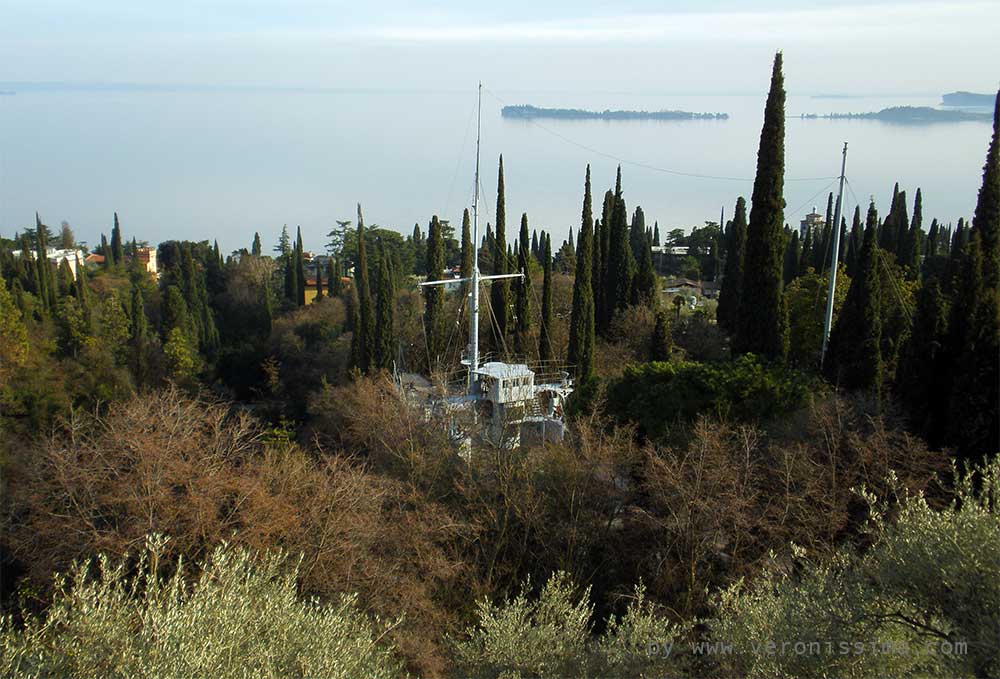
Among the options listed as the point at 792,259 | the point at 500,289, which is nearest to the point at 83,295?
the point at 500,289

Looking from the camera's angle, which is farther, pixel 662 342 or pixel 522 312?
pixel 522 312

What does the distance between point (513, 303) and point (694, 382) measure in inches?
374

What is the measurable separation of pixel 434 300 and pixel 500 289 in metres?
2.21

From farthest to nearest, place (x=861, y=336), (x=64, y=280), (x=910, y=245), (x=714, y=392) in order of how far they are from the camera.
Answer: (x=64, y=280) → (x=910, y=245) → (x=861, y=336) → (x=714, y=392)

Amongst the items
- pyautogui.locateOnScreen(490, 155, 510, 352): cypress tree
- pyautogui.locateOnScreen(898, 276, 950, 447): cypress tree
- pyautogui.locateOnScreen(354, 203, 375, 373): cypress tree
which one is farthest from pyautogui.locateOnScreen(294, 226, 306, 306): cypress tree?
pyautogui.locateOnScreen(898, 276, 950, 447): cypress tree

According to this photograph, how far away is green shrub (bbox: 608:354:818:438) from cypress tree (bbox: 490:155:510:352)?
773cm

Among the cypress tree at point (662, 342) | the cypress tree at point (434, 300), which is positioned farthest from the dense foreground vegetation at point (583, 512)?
the cypress tree at point (434, 300)

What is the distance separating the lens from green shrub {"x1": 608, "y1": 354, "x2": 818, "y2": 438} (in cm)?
1109

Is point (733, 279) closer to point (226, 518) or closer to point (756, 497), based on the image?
point (756, 497)

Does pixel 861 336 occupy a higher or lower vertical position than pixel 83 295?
higher

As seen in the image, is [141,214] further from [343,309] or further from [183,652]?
[183,652]

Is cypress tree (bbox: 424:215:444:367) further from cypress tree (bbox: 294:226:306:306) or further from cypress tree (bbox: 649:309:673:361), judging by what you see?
cypress tree (bbox: 294:226:306:306)

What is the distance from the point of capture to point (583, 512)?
9531 millimetres

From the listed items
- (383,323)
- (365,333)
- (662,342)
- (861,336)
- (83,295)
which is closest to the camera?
(861,336)
